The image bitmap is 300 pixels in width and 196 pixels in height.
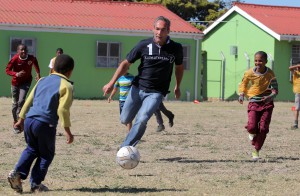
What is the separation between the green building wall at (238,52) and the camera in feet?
112

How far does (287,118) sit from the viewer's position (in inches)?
866

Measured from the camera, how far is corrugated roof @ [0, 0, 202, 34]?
31594 millimetres

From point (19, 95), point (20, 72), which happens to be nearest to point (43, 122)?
point (20, 72)

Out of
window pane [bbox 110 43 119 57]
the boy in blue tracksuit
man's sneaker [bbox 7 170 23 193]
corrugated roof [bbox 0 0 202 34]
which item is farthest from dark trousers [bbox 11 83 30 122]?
window pane [bbox 110 43 119 57]

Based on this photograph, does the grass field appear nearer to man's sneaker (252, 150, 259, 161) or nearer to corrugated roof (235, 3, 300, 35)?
man's sneaker (252, 150, 259, 161)

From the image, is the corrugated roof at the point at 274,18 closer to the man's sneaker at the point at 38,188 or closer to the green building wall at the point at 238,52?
the green building wall at the point at 238,52

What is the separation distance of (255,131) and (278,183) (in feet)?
8.58

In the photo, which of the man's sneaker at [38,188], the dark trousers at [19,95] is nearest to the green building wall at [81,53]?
the dark trousers at [19,95]

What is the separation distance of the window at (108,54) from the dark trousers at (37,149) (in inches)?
961

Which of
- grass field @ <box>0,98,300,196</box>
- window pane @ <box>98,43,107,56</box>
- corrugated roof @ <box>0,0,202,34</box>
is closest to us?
grass field @ <box>0,98,300,196</box>

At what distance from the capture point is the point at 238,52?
35594mm

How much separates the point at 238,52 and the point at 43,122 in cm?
2831

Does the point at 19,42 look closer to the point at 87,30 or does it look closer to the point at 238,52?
the point at 87,30

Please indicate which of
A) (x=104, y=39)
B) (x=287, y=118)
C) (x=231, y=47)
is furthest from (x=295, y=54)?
(x=287, y=118)
